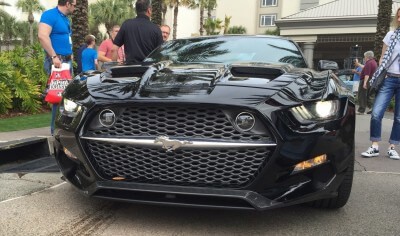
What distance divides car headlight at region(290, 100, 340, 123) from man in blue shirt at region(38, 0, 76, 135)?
354 cm

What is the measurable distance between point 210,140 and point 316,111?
0.71 meters

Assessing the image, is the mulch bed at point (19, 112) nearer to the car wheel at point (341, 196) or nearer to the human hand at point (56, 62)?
the human hand at point (56, 62)

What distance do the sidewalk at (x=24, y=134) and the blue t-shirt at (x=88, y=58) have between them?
1335 millimetres

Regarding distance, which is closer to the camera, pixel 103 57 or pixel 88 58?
pixel 103 57

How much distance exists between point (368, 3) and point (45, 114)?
26.6 meters

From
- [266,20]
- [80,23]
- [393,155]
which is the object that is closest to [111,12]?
[266,20]

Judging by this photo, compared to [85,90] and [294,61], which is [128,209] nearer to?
[85,90]

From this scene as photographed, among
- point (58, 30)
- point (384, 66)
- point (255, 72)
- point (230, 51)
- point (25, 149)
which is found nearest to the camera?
point (255, 72)

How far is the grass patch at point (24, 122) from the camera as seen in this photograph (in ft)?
23.0

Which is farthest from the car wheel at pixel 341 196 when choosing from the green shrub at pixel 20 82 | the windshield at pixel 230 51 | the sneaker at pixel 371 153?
the green shrub at pixel 20 82

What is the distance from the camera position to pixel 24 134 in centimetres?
626

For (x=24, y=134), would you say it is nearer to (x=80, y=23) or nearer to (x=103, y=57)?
(x=103, y=57)

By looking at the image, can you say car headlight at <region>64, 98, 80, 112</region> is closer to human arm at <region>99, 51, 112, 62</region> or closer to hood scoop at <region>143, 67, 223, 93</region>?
hood scoop at <region>143, 67, 223, 93</region>

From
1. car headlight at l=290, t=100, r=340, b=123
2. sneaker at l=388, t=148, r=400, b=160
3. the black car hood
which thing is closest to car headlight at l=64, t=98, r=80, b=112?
the black car hood
